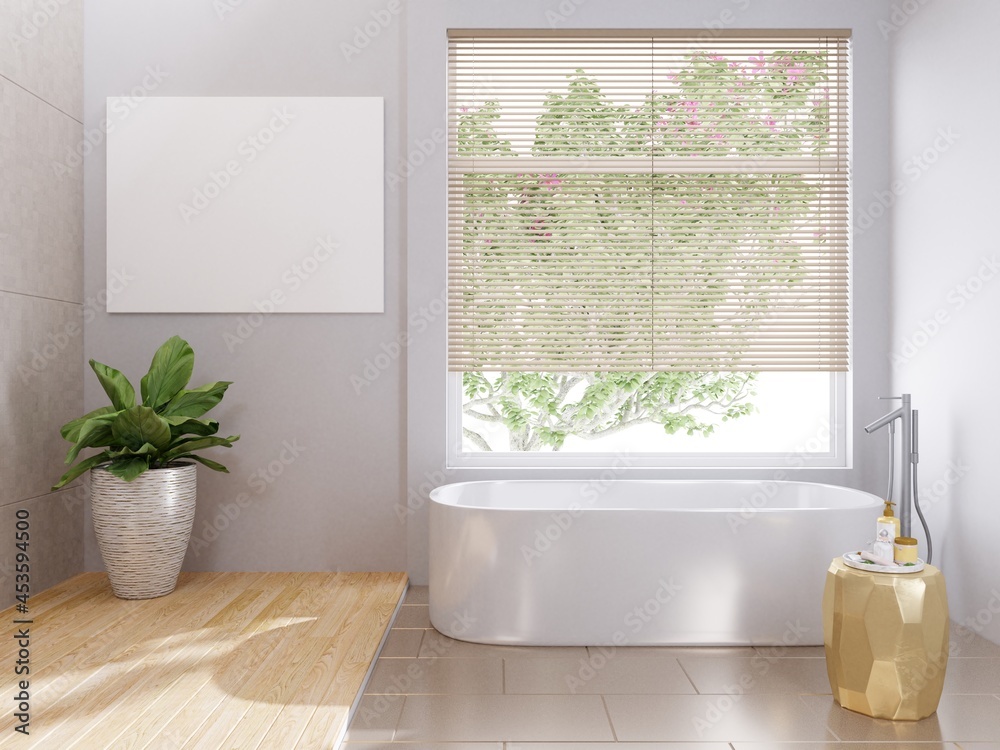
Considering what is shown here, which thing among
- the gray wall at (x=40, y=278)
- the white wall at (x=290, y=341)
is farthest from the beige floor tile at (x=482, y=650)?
the gray wall at (x=40, y=278)

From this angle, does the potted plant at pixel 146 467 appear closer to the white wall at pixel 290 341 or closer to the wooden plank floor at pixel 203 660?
the wooden plank floor at pixel 203 660

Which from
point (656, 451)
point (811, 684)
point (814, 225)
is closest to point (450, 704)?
point (811, 684)

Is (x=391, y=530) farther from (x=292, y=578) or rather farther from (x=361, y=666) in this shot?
(x=361, y=666)

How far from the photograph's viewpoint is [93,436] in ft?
8.81

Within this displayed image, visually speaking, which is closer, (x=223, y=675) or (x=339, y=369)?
(x=223, y=675)

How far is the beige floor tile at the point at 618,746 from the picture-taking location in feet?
5.78

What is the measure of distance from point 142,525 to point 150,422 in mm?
409

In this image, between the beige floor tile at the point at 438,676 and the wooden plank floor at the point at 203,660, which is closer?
the wooden plank floor at the point at 203,660

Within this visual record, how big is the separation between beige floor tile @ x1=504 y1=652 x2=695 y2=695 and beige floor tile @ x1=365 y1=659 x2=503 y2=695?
0.17 feet

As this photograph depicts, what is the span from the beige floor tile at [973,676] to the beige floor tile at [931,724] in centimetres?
6

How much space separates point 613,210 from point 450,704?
212 centimetres

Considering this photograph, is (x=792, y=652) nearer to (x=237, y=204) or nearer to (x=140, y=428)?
(x=140, y=428)

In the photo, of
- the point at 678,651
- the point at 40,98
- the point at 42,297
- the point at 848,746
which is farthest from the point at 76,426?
the point at 848,746

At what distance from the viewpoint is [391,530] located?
320 cm
